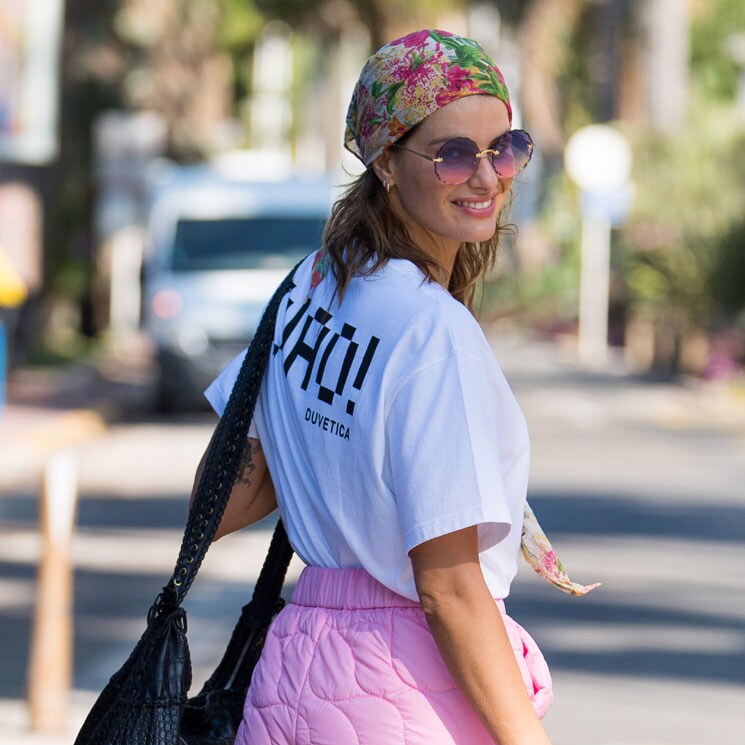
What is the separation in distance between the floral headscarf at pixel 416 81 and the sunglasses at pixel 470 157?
41 mm

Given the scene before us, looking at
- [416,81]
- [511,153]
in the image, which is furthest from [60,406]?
[416,81]

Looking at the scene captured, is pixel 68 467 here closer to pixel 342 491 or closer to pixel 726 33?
pixel 342 491

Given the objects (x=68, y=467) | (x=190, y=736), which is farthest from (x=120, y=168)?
(x=190, y=736)

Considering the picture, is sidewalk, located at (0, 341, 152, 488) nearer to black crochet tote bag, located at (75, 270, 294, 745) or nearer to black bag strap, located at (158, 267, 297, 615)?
black crochet tote bag, located at (75, 270, 294, 745)

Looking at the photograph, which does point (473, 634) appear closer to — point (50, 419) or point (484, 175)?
point (484, 175)

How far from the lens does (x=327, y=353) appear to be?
2.49m

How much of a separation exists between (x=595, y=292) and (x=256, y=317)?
14.8 metres

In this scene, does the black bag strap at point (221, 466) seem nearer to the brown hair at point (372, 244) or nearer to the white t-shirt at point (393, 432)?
the white t-shirt at point (393, 432)

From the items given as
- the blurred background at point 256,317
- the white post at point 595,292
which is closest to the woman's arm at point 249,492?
the blurred background at point 256,317

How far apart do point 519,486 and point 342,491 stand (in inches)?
9.1

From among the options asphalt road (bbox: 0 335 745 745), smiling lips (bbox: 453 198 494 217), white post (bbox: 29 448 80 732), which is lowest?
asphalt road (bbox: 0 335 745 745)

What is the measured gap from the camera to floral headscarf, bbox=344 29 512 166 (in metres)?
2.46

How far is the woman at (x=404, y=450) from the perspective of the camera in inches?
91.7

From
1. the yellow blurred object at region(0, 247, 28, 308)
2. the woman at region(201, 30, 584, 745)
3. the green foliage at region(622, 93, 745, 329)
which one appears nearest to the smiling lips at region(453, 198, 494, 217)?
the woman at region(201, 30, 584, 745)
